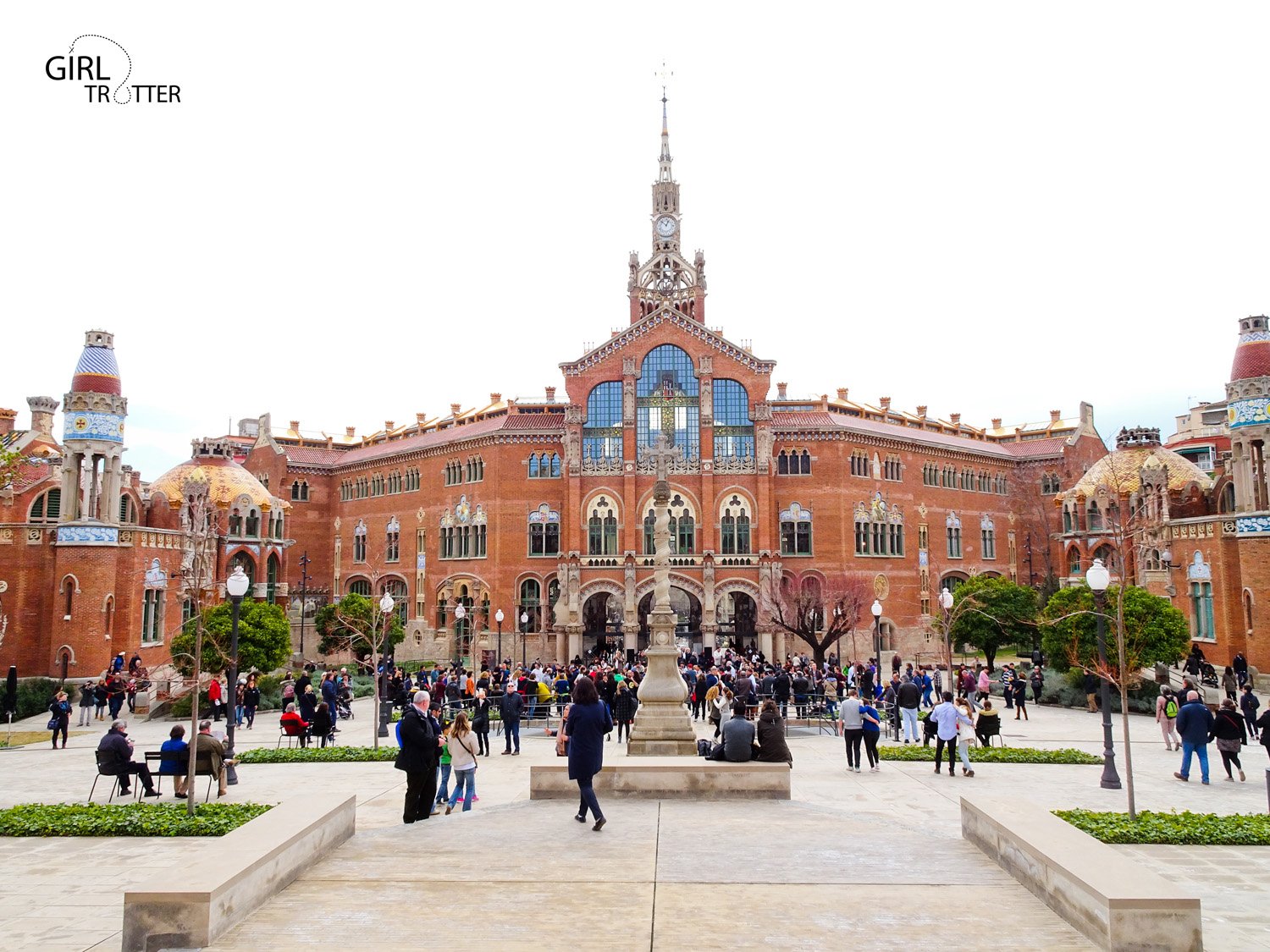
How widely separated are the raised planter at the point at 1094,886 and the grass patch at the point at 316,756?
14.1 meters

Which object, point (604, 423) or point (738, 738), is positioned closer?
point (738, 738)

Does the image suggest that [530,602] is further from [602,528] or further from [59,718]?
[59,718]

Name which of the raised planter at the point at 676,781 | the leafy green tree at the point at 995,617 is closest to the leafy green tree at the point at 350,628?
the leafy green tree at the point at 995,617

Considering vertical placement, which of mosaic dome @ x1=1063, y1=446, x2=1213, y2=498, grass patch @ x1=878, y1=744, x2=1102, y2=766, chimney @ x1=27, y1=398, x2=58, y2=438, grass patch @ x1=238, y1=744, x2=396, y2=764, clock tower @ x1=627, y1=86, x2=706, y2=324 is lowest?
grass patch @ x1=878, y1=744, x2=1102, y2=766

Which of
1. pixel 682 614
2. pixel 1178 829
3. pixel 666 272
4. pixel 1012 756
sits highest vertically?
pixel 666 272

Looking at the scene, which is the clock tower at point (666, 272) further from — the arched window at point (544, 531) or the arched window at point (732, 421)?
the arched window at point (544, 531)

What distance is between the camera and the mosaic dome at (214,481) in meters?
56.1

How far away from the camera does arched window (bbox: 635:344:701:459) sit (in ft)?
189

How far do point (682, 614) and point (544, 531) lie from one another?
10041 mm

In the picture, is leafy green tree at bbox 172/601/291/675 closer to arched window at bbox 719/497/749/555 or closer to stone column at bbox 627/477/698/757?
stone column at bbox 627/477/698/757

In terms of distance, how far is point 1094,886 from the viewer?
7719 millimetres

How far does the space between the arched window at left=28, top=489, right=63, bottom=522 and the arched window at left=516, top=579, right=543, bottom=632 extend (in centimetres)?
2489

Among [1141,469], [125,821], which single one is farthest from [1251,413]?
[125,821]

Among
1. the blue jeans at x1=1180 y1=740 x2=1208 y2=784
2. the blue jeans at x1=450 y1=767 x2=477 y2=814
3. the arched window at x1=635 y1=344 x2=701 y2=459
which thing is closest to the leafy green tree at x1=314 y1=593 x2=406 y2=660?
the arched window at x1=635 y1=344 x2=701 y2=459
